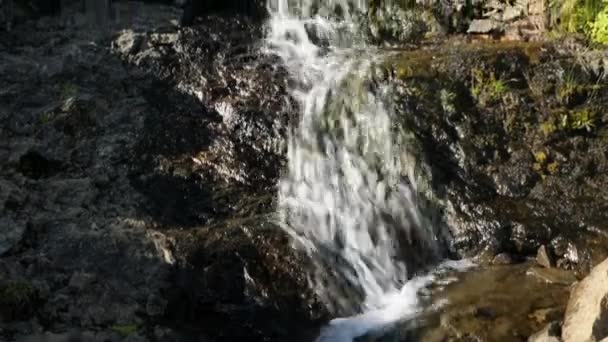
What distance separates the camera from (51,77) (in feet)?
26.0

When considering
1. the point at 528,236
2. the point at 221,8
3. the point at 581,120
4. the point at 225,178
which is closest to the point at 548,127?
the point at 581,120

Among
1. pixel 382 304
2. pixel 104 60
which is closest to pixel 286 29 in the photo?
pixel 104 60

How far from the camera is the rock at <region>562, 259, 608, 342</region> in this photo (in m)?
5.02

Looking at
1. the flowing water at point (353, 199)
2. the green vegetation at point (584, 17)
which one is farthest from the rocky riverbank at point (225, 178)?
the green vegetation at point (584, 17)

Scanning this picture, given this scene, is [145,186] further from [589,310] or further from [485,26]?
[485,26]

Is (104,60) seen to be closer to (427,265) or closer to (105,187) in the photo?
(105,187)

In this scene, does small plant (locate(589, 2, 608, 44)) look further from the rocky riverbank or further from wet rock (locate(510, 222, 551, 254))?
wet rock (locate(510, 222, 551, 254))

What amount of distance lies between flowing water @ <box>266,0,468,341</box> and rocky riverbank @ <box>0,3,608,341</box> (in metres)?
0.17

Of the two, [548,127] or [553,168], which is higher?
[548,127]

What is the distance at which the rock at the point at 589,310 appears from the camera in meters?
5.02

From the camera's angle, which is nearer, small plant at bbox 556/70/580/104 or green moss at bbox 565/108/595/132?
green moss at bbox 565/108/595/132

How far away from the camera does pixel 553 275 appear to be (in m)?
6.18

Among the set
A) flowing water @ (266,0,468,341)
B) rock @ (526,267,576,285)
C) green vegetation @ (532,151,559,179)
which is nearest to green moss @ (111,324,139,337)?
flowing water @ (266,0,468,341)

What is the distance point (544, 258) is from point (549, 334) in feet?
3.93
